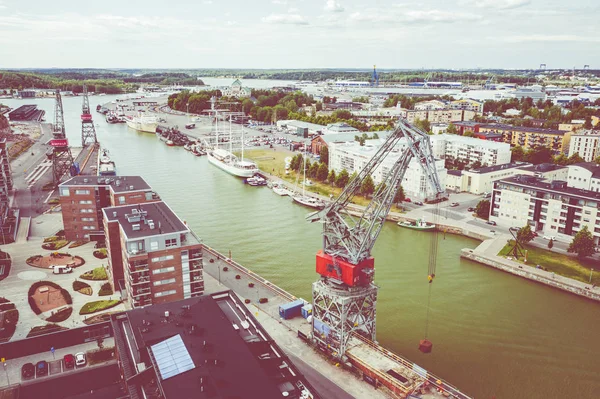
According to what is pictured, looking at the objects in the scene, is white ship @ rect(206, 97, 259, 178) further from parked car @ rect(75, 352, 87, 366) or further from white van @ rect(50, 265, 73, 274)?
parked car @ rect(75, 352, 87, 366)

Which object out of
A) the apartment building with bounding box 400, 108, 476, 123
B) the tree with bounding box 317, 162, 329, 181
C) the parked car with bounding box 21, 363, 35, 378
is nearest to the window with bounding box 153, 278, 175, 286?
the parked car with bounding box 21, 363, 35, 378

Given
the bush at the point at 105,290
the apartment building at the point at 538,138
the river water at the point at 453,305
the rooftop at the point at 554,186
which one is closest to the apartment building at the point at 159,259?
the bush at the point at 105,290

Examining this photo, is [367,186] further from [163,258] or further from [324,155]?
[163,258]

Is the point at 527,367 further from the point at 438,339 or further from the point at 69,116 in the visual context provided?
the point at 69,116

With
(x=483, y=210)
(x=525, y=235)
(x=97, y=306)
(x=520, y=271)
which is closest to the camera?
(x=97, y=306)

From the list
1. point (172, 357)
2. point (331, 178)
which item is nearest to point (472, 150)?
point (331, 178)

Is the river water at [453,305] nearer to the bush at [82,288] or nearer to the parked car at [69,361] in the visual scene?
the bush at [82,288]
